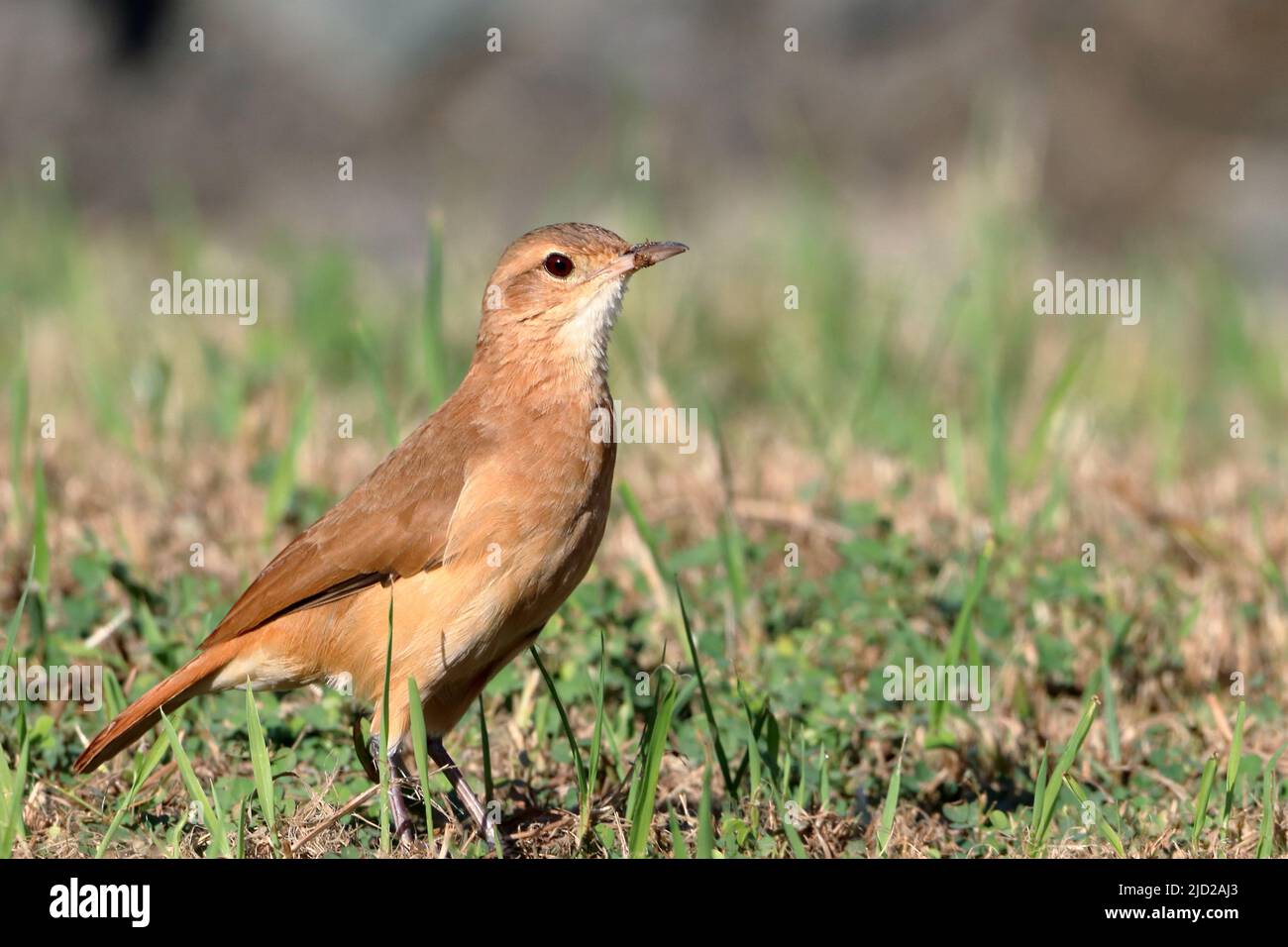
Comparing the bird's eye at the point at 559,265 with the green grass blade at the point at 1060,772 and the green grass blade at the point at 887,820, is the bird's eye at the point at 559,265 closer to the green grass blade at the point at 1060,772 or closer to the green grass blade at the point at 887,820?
the green grass blade at the point at 887,820

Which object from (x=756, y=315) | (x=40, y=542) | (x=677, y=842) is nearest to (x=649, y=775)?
(x=677, y=842)

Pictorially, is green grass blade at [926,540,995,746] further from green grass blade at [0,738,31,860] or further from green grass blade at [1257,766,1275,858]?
green grass blade at [0,738,31,860]

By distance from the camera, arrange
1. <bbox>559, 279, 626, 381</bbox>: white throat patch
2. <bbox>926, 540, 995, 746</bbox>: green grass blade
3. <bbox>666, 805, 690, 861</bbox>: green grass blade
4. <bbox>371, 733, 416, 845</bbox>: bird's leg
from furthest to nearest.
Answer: <bbox>926, 540, 995, 746</bbox>: green grass blade, <bbox>559, 279, 626, 381</bbox>: white throat patch, <bbox>371, 733, 416, 845</bbox>: bird's leg, <bbox>666, 805, 690, 861</bbox>: green grass blade

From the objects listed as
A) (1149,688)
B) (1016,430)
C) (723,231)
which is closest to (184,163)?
(723,231)

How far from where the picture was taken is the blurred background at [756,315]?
5.77 meters

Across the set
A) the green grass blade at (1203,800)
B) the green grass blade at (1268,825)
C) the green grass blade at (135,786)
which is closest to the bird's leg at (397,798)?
the green grass blade at (135,786)

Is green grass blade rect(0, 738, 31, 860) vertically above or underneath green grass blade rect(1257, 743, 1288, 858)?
above

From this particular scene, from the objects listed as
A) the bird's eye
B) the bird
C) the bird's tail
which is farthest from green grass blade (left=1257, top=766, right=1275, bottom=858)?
the bird's tail

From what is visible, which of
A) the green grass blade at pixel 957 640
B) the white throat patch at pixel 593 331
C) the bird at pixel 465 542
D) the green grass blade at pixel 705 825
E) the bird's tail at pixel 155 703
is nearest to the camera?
the green grass blade at pixel 705 825

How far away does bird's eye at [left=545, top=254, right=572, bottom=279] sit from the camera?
483 cm

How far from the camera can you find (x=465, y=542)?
4.36 metres

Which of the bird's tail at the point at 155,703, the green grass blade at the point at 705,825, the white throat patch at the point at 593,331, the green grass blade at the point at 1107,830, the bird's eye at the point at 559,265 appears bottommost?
the green grass blade at the point at 1107,830

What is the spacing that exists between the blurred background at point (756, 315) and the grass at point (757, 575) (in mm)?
29

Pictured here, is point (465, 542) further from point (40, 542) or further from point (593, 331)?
point (40, 542)
